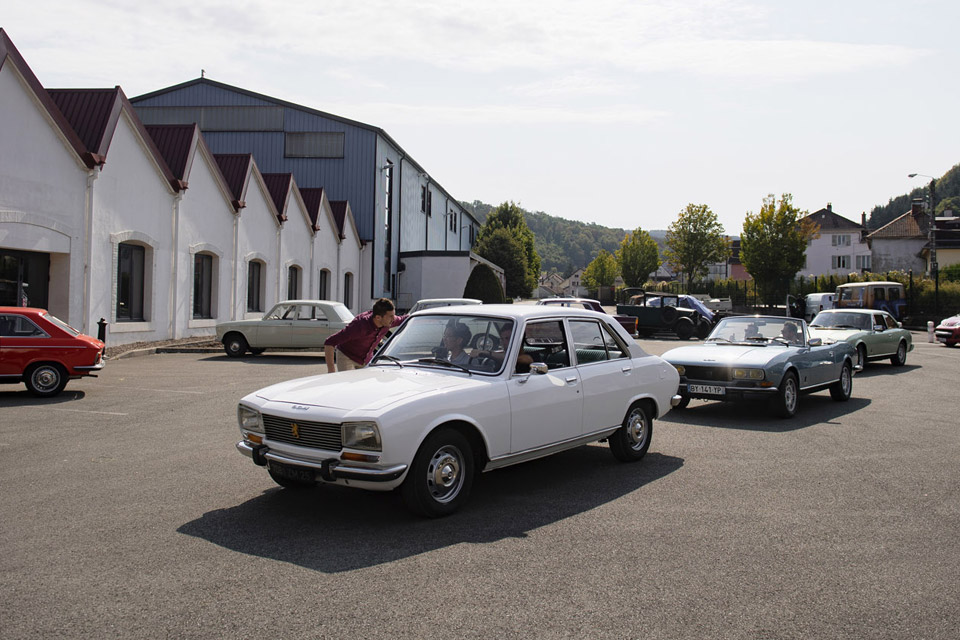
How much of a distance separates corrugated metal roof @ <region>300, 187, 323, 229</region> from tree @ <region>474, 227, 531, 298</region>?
143ft

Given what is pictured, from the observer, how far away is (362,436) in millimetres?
5246

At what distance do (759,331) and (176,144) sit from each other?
64.1ft

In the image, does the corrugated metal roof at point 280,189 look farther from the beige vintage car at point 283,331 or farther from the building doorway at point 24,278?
the building doorway at point 24,278

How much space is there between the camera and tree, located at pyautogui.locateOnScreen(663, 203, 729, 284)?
212ft

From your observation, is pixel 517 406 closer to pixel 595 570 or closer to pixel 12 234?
pixel 595 570

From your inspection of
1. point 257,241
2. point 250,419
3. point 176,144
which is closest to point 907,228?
point 257,241

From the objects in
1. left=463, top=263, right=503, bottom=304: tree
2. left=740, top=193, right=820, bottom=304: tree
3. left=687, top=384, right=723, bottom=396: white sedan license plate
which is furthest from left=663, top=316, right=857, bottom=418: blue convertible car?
left=740, top=193, right=820, bottom=304: tree

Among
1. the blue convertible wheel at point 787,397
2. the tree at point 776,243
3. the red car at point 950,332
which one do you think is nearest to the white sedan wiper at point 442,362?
the blue convertible wheel at point 787,397

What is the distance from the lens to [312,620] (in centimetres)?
381

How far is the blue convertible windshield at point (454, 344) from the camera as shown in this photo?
21.0ft

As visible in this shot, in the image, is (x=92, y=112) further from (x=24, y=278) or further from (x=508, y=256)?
(x=508, y=256)

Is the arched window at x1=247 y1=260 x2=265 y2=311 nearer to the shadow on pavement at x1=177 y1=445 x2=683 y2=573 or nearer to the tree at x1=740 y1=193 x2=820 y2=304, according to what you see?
the shadow on pavement at x1=177 y1=445 x2=683 y2=573

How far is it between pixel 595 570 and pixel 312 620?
1704mm

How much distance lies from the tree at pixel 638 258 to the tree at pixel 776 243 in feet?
116
